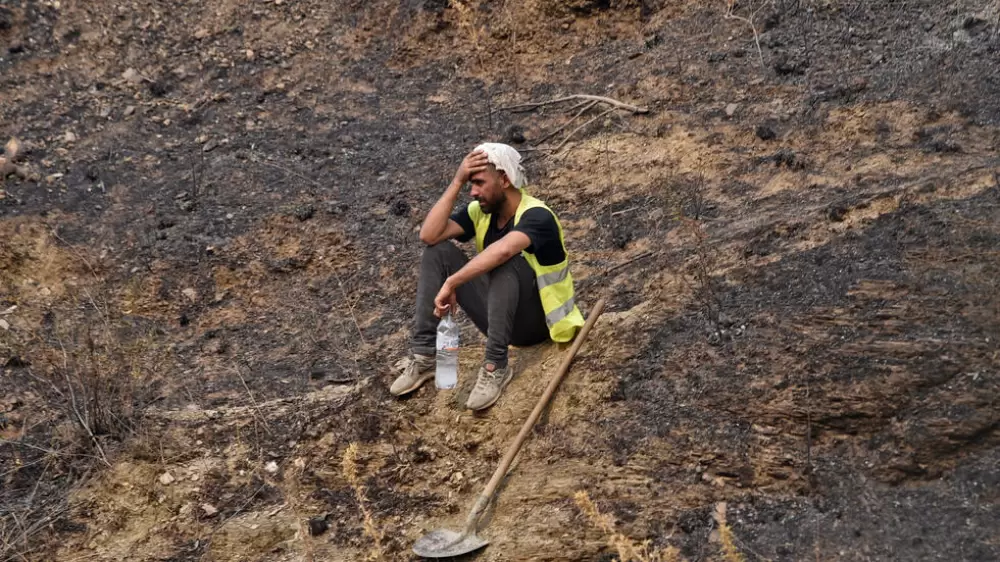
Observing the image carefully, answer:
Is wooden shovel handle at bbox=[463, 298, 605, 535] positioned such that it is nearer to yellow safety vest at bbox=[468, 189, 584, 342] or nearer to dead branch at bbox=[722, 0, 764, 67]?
yellow safety vest at bbox=[468, 189, 584, 342]

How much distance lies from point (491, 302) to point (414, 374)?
0.56 metres

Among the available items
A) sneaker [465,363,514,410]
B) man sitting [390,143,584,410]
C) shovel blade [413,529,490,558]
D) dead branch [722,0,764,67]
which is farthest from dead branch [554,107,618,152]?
shovel blade [413,529,490,558]

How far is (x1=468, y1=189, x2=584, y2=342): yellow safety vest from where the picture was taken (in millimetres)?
4238

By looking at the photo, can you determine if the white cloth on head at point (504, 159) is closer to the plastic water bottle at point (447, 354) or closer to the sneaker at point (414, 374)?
the plastic water bottle at point (447, 354)

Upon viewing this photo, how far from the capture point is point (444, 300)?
417 centimetres

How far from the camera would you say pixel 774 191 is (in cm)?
531

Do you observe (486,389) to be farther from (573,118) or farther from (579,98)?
(579,98)

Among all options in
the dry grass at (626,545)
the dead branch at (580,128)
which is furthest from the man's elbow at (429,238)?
the dead branch at (580,128)

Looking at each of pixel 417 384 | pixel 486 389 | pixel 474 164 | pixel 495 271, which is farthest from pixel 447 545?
pixel 474 164

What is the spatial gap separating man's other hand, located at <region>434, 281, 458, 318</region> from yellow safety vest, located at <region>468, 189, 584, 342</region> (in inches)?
13.0

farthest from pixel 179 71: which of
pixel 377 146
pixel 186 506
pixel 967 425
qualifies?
pixel 967 425

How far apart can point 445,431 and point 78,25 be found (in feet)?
14.9

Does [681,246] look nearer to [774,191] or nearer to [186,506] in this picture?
[774,191]

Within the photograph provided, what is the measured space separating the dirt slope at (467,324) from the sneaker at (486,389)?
0.29 feet
